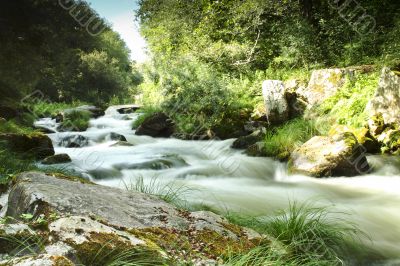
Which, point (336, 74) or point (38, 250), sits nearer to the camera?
point (38, 250)

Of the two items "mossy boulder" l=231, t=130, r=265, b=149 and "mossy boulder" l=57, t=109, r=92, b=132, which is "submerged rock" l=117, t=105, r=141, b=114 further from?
"mossy boulder" l=231, t=130, r=265, b=149

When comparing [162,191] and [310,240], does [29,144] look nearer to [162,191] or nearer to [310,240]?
[162,191]

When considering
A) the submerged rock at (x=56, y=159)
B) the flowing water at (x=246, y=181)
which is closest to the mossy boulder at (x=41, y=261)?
the flowing water at (x=246, y=181)

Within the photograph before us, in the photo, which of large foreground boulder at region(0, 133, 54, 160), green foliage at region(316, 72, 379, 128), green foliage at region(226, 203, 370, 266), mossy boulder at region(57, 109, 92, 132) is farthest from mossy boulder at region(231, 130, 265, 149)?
mossy boulder at region(57, 109, 92, 132)

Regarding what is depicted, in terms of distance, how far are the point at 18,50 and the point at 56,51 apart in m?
1.14

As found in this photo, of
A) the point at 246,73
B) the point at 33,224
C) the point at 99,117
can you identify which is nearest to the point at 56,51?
the point at 33,224

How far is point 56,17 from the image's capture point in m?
9.26

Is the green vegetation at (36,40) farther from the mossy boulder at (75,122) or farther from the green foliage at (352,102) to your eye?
the green foliage at (352,102)

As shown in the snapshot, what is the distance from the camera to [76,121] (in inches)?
700

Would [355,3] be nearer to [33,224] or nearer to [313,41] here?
[313,41]

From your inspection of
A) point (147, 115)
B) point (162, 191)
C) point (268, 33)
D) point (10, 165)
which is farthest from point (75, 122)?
point (162, 191)

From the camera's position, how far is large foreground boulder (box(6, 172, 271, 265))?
2.15 m

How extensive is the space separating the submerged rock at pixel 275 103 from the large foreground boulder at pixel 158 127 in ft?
14.3

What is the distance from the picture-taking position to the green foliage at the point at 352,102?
10.0 m
